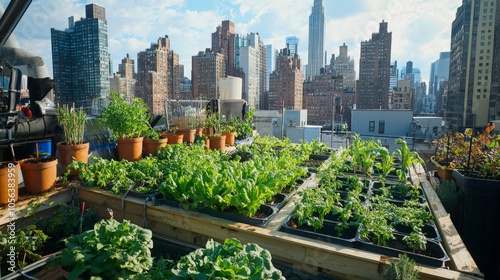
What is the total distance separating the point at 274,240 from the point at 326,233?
443 millimetres

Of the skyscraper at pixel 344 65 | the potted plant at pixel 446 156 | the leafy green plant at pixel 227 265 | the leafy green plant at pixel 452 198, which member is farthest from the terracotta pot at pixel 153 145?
the skyscraper at pixel 344 65

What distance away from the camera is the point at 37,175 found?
2908 millimetres

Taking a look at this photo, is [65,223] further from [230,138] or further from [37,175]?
[230,138]

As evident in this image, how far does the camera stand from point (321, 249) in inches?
76.7

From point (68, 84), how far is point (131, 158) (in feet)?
8.54

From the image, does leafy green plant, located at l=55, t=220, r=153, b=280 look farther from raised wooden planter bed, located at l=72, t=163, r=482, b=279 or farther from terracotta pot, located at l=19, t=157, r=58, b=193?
terracotta pot, located at l=19, t=157, r=58, b=193

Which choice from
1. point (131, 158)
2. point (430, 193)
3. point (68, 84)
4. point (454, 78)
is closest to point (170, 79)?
point (68, 84)

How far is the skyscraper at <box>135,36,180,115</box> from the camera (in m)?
22.0

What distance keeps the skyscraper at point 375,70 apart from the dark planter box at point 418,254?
181ft

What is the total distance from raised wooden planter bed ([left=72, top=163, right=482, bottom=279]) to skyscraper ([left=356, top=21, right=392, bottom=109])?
55.3 meters

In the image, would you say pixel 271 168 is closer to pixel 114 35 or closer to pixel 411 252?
pixel 411 252

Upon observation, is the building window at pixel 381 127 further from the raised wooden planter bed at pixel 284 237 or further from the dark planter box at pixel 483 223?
the dark planter box at pixel 483 223

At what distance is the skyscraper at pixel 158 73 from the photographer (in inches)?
864

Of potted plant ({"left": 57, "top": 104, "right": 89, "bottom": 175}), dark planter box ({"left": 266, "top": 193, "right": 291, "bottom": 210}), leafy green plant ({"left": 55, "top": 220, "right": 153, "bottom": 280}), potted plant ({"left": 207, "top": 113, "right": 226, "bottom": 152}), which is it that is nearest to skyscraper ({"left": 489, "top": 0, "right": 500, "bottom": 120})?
potted plant ({"left": 207, "top": 113, "right": 226, "bottom": 152})
